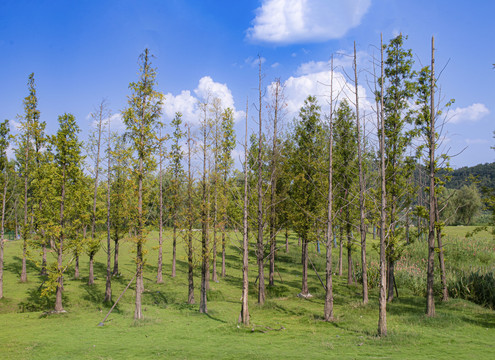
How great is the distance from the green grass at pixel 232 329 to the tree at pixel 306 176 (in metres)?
4.92

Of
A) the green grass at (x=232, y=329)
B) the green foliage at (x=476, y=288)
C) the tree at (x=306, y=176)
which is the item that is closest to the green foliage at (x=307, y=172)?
the tree at (x=306, y=176)

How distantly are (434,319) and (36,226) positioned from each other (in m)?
26.9

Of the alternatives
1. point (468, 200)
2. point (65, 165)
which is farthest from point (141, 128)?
point (468, 200)

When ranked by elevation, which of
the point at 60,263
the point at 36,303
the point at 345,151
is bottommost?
the point at 36,303

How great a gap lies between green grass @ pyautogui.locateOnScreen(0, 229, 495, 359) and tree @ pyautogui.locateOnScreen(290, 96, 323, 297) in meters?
4.92

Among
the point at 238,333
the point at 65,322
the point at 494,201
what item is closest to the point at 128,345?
the point at 238,333

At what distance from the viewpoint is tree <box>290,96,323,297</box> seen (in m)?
25.0

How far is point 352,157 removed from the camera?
2972cm

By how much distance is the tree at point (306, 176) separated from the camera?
2498 cm

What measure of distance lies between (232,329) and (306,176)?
1423 centimetres

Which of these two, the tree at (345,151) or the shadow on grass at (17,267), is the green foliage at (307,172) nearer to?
the tree at (345,151)

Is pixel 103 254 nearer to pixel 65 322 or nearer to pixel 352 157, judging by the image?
pixel 65 322

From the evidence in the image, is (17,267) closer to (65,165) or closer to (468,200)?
(65,165)

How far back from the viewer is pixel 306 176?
86.2ft
